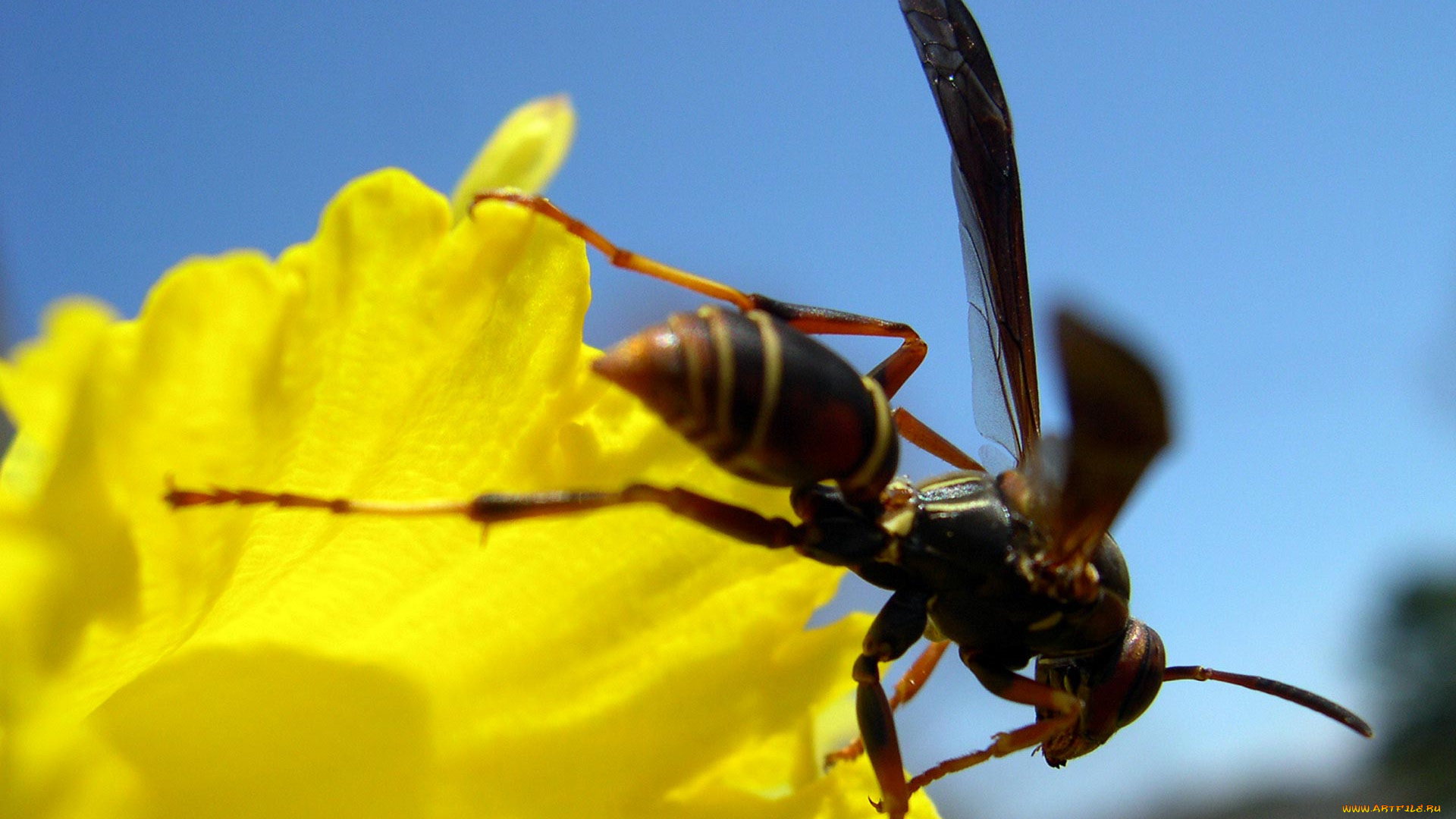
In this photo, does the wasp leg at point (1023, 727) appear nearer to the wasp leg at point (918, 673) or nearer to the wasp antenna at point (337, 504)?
the wasp leg at point (918, 673)

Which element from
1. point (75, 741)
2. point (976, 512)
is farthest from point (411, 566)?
point (976, 512)

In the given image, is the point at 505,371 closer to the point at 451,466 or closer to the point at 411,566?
the point at 451,466

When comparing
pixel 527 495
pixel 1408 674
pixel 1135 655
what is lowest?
pixel 1408 674

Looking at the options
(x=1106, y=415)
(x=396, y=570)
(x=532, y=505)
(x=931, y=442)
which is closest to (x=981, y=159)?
(x=931, y=442)

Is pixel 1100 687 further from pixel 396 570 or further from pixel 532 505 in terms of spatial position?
pixel 396 570

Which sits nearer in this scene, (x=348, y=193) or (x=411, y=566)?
(x=348, y=193)

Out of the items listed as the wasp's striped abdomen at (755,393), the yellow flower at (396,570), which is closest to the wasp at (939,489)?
the wasp's striped abdomen at (755,393)
